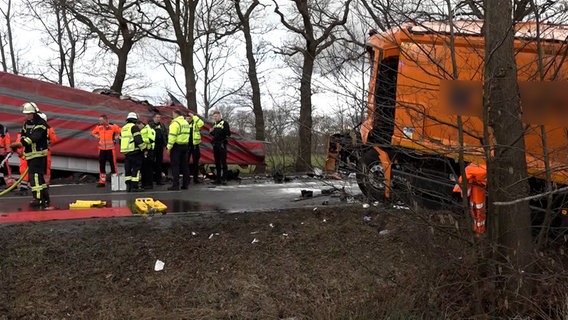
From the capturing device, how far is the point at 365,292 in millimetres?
4996

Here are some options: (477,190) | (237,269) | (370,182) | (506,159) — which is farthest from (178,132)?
(506,159)

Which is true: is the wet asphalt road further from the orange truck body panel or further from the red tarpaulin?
the orange truck body panel

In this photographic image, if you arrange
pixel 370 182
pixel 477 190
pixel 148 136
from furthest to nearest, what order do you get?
pixel 148 136 < pixel 370 182 < pixel 477 190

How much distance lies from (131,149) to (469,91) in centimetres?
851

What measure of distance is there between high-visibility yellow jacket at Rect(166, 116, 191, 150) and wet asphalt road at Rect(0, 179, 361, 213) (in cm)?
112

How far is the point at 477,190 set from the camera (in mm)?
4582

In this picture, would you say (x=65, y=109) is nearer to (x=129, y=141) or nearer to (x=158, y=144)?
(x=158, y=144)

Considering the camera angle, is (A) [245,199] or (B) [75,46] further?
(B) [75,46]

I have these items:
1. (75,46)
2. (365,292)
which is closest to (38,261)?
(365,292)

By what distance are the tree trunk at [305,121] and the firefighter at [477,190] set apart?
1313 mm

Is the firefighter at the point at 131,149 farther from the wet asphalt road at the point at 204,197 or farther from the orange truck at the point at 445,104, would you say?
the orange truck at the point at 445,104

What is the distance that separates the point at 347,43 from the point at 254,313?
2.65 meters

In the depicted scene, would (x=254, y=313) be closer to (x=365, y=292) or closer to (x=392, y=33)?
(x=365, y=292)

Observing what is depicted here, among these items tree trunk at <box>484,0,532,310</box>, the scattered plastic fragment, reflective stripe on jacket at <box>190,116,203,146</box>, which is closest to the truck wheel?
tree trunk at <box>484,0,532,310</box>
